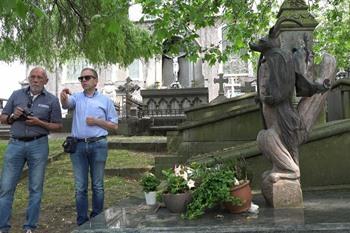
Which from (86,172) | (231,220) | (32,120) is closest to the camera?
(231,220)

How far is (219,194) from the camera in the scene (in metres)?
4.32

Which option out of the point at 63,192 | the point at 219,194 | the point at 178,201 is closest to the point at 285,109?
the point at 219,194

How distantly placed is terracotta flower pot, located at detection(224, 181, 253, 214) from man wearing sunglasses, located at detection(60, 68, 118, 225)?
1.92 metres

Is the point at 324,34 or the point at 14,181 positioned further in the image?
the point at 324,34

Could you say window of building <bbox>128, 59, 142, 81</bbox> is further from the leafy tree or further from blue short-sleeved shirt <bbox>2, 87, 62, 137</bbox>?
blue short-sleeved shirt <bbox>2, 87, 62, 137</bbox>

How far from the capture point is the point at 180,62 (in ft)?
98.0

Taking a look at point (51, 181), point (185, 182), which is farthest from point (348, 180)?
point (51, 181)

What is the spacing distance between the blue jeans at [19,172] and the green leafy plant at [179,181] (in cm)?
173

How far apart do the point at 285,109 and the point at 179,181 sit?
1.27m

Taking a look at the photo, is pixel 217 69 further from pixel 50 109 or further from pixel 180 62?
pixel 50 109

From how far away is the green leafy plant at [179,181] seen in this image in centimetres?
451

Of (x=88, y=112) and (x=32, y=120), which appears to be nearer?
(x=32, y=120)

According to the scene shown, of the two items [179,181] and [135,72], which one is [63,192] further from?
[135,72]

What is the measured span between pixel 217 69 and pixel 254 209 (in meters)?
29.6
